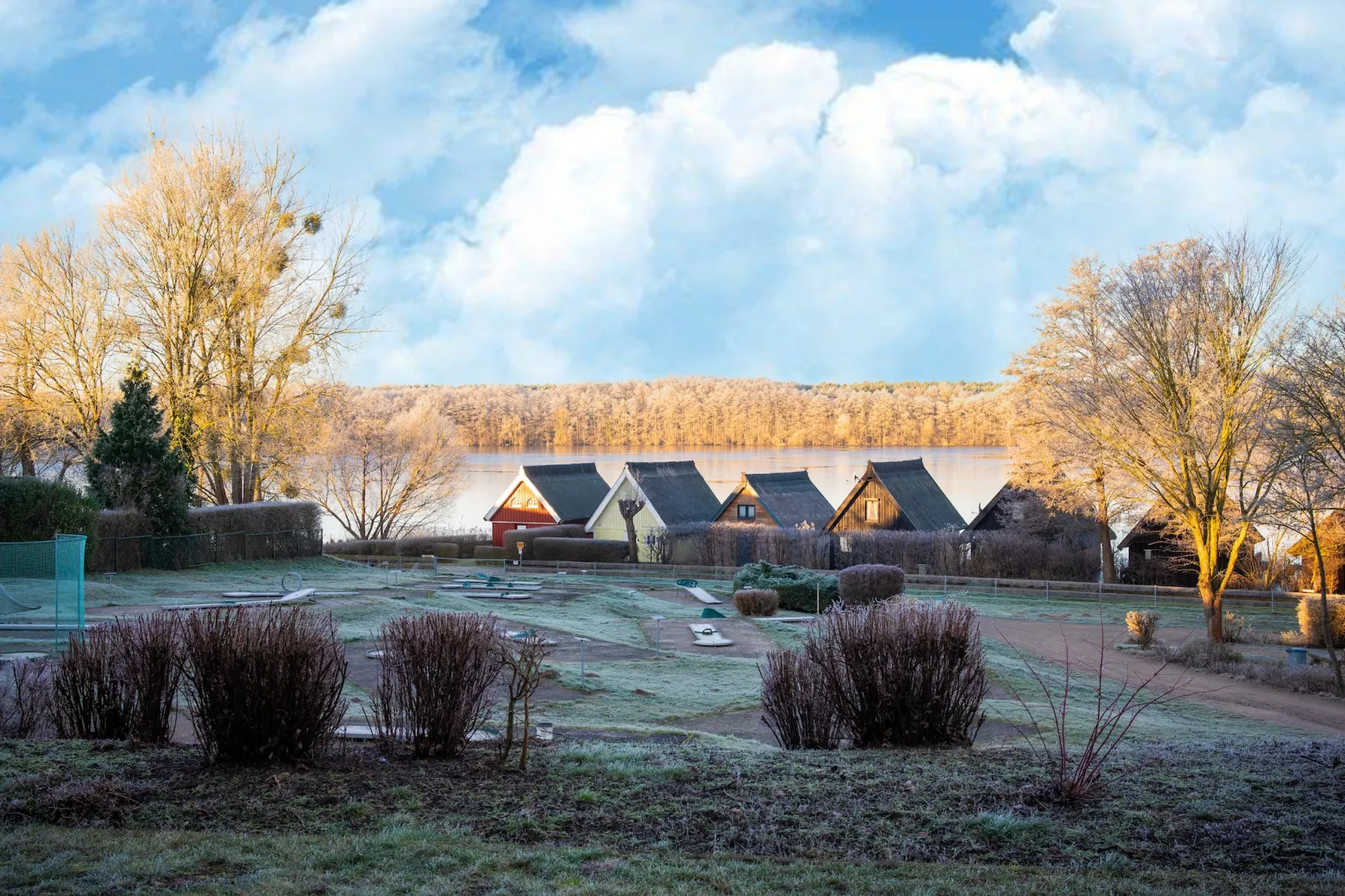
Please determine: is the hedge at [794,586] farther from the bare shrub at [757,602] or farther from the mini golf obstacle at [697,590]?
the bare shrub at [757,602]

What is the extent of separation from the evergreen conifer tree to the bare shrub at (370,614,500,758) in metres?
24.2

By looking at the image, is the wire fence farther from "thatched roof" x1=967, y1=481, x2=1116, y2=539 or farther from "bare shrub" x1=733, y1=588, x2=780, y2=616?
"thatched roof" x1=967, y1=481, x2=1116, y2=539

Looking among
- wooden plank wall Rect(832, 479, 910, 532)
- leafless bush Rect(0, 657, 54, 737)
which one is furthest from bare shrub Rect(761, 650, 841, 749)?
wooden plank wall Rect(832, 479, 910, 532)

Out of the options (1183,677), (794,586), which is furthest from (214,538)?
(1183,677)

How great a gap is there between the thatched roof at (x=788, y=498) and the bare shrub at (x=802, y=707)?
36652 millimetres

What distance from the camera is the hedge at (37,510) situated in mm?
24453

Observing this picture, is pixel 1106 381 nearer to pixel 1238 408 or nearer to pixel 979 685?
pixel 1238 408

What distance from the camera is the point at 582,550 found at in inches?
1811

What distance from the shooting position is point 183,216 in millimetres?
35438

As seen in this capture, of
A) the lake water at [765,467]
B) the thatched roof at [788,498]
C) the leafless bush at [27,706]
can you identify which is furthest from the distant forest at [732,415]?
the leafless bush at [27,706]

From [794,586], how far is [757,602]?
3217 millimetres

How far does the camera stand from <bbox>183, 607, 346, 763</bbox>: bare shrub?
7.71m

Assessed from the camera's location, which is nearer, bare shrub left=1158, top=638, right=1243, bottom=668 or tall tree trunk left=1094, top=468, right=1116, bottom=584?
bare shrub left=1158, top=638, right=1243, bottom=668

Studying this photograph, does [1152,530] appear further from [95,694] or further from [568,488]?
[95,694]
